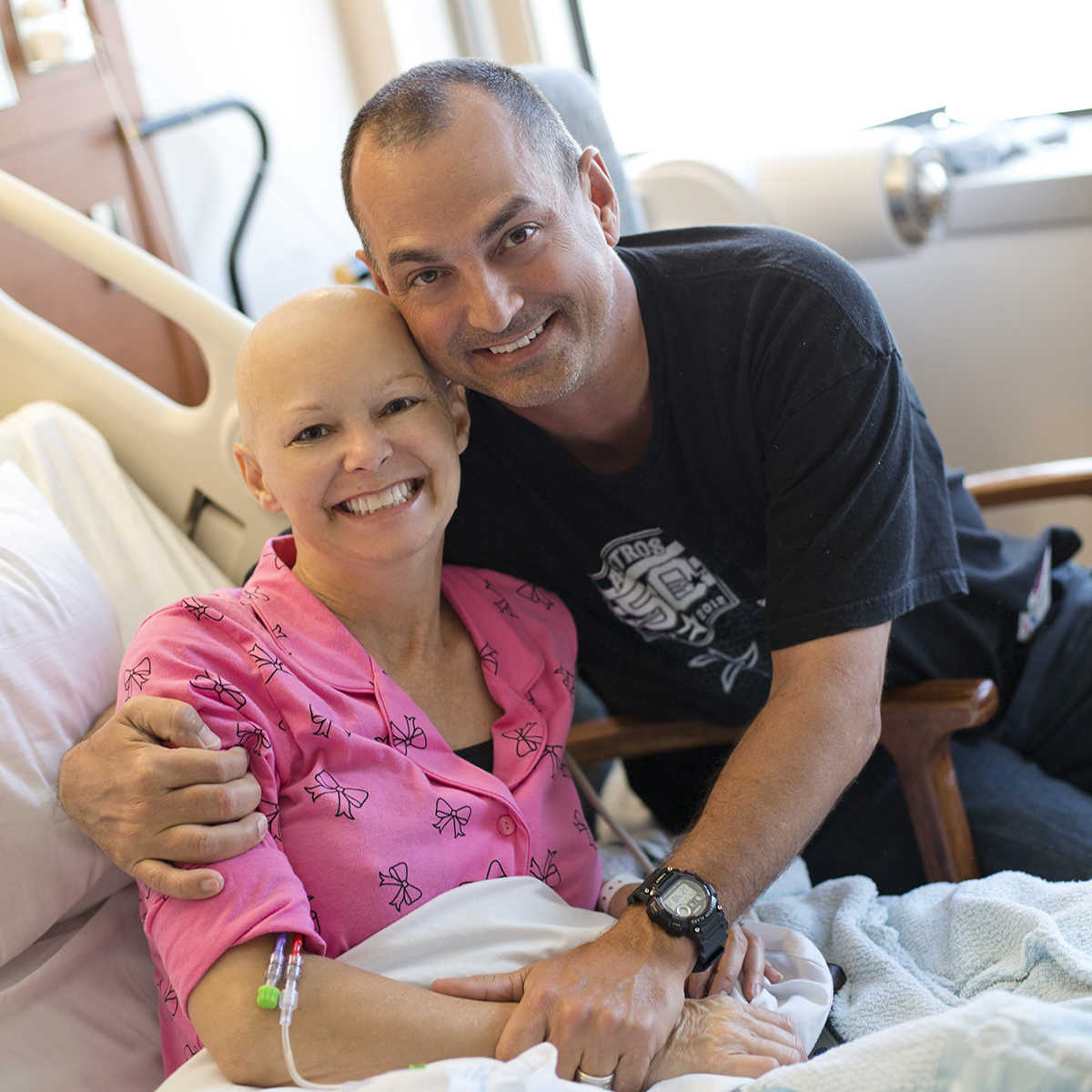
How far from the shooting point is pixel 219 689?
1211mm

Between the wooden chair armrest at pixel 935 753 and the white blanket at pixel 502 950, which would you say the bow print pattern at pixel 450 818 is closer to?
the white blanket at pixel 502 950

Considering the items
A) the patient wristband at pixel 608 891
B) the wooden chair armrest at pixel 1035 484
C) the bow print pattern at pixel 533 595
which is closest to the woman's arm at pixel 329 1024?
the patient wristband at pixel 608 891

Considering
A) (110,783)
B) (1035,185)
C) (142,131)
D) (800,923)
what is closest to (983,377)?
(1035,185)

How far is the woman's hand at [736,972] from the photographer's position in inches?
52.4

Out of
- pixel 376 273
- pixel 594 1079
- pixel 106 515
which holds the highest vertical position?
pixel 376 273

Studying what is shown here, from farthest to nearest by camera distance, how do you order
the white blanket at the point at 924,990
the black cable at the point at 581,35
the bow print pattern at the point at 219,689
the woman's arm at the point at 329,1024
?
the black cable at the point at 581,35
the bow print pattern at the point at 219,689
the woman's arm at the point at 329,1024
the white blanket at the point at 924,990

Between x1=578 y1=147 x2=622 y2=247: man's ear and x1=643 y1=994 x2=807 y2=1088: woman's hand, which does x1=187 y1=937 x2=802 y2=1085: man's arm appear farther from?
x1=578 y1=147 x2=622 y2=247: man's ear

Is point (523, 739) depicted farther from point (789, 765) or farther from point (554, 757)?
point (789, 765)

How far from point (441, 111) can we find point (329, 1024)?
0.94 m

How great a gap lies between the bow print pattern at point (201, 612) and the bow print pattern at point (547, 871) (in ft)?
1.42

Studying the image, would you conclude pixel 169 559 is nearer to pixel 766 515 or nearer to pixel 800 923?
pixel 766 515

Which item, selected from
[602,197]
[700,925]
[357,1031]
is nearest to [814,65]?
[602,197]

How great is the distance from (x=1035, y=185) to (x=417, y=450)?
1.69m

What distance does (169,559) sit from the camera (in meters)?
1.77
